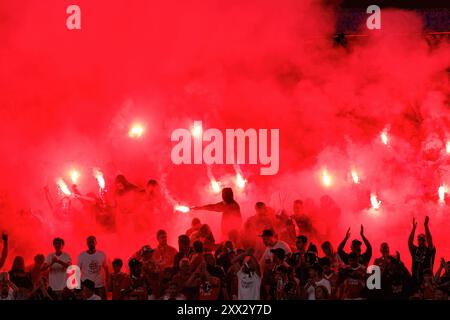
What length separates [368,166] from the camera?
12.1m

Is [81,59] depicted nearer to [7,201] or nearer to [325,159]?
[7,201]

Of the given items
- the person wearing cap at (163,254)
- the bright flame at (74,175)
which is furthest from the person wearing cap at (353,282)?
the bright flame at (74,175)

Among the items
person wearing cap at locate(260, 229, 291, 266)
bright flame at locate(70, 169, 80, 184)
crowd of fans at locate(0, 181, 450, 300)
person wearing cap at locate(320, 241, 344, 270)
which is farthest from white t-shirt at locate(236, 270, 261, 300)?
bright flame at locate(70, 169, 80, 184)

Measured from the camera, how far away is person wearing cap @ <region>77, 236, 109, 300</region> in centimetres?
873

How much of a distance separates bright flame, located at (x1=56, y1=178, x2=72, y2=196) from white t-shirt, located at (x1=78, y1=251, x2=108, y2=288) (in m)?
2.89

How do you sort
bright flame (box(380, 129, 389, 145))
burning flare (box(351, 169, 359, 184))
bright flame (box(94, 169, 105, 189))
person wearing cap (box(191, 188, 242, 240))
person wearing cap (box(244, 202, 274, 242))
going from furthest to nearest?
bright flame (box(380, 129, 389, 145)) → burning flare (box(351, 169, 359, 184)) → bright flame (box(94, 169, 105, 189)) → person wearing cap (box(191, 188, 242, 240)) → person wearing cap (box(244, 202, 274, 242))

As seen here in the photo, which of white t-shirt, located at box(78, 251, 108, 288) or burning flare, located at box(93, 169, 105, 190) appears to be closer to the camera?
white t-shirt, located at box(78, 251, 108, 288)

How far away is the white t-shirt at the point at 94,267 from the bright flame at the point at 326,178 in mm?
3988

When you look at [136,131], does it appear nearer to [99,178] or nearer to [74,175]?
[99,178]

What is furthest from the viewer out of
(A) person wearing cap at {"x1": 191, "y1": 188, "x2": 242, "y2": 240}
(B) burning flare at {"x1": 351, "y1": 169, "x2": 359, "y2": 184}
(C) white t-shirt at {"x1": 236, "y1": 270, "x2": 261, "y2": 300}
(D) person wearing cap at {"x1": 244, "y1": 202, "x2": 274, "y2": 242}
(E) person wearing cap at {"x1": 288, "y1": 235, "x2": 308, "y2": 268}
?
(B) burning flare at {"x1": 351, "y1": 169, "x2": 359, "y2": 184}

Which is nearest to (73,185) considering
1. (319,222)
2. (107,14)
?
(107,14)

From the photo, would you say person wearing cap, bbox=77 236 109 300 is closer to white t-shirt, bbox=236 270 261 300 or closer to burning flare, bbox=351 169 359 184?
white t-shirt, bbox=236 270 261 300

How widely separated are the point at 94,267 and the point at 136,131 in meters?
3.59

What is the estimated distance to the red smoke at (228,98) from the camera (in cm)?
1177
